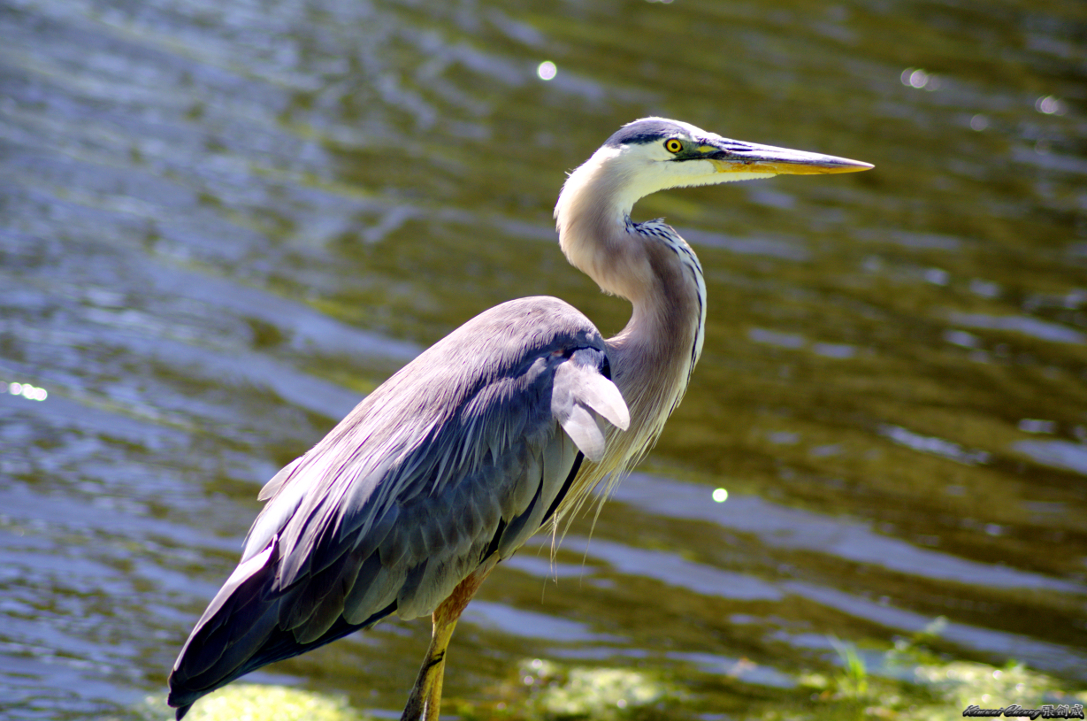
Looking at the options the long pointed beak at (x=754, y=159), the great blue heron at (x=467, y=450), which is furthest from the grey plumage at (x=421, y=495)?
the long pointed beak at (x=754, y=159)

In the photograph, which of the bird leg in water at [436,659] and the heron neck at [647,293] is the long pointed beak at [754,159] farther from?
the bird leg in water at [436,659]

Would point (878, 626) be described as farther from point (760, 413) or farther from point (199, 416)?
point (199, 416)

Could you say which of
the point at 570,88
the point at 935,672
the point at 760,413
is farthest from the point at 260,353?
the point at 570,88

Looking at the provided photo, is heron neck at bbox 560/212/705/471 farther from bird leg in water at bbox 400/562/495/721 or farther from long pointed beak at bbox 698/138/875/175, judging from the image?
bird leg in water at bbox 400/562/495/721

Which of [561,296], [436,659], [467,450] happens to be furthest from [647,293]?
[561,296]

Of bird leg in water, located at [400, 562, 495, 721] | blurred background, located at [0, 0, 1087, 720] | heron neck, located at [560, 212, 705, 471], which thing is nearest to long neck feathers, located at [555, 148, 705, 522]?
heron neck, located at [560, 212, 705, 471]

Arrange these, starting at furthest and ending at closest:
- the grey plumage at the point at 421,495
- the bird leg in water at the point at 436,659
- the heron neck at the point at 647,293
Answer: the heron neck at the point at 647,293 → the bird leg in water at the point at 436,659 → the grey plumage at the point at 421,495

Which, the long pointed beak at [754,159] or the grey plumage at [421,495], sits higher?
the long pointed beak at [754,159]

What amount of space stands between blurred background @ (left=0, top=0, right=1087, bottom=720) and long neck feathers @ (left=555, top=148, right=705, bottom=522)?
149 centimetres

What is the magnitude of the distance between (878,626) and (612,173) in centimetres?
262

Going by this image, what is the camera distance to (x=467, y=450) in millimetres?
3473

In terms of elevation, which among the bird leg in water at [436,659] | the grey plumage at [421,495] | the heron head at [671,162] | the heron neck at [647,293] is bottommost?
the bird leg in water at [436,659]

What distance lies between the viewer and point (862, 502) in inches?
233

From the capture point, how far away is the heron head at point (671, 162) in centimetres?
382
